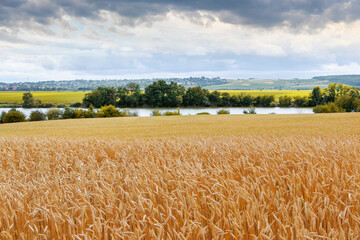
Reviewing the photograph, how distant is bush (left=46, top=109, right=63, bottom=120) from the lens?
1136 inches

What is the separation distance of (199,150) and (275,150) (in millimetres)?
1194

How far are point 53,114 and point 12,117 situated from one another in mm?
3717

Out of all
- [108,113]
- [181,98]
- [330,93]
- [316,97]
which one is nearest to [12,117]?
[108,113]

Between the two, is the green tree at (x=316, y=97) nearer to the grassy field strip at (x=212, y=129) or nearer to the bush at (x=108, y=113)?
the bush at (x=108, y=113)

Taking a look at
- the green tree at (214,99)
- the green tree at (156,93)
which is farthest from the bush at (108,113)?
the green tree at (214,99)

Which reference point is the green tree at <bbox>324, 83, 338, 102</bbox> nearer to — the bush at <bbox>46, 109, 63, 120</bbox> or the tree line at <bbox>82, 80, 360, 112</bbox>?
the tree line at <bbox>82, 80, 360, 112</bbox>

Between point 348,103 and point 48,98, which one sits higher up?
point 48,98

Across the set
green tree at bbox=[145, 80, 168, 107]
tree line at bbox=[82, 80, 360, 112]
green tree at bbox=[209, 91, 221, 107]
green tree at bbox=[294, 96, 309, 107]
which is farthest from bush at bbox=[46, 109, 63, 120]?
green tree at bbox=[294, 96, 309, 107]

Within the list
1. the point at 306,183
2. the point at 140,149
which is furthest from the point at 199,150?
the point at 306,183

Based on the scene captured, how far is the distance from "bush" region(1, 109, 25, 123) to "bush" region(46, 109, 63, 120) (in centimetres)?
244

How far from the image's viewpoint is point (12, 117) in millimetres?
26266

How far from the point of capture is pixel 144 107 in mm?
45375

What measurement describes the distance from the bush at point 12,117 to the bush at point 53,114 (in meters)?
Answer: 2.44

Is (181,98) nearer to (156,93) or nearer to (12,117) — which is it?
(156,93)
